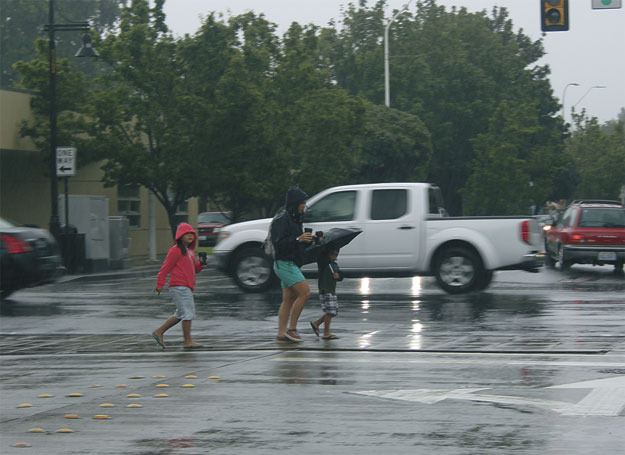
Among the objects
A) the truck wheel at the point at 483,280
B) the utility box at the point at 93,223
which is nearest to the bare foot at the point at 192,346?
the truck wheel at the point at 483,280

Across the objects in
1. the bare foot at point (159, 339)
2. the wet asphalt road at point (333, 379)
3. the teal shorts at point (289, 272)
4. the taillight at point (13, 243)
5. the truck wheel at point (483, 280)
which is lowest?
the wet asphalt road at point (333, 379)

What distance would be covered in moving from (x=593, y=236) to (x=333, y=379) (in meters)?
17.6

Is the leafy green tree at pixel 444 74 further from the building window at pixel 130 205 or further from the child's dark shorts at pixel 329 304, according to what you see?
the child's dark shorts at pixel 329 304

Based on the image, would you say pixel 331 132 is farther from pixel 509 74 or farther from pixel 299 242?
pixel 509 74

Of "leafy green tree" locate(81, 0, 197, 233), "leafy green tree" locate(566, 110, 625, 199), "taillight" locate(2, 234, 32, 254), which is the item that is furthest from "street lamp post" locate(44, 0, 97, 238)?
"leafy green tree" locate(566, 110, 625, 199)

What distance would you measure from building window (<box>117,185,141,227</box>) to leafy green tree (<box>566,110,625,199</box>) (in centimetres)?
4862

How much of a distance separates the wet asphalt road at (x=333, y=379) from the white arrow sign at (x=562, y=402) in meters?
0.02

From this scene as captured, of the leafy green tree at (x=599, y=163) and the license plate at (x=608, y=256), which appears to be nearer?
the license plate at (x=608, y=256)

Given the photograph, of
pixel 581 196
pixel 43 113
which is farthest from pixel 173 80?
pixel 581 196

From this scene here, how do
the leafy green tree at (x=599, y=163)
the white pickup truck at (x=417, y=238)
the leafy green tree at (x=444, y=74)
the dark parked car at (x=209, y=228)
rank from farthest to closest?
1. the leafy green tree at (x=599, y=163)
2. the leafy green tree at (x=444, y=74)
3. the dark parked car at (x=209, y=228)
4. the white pickup truck at (x=417, y=238)

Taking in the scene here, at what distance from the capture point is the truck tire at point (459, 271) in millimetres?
20594

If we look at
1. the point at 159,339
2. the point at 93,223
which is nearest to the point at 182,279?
the point at 159,339

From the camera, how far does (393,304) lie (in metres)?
19.1

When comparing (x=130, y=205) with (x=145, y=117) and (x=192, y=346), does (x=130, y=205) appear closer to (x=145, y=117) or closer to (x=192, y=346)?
(x=145, y=117)
